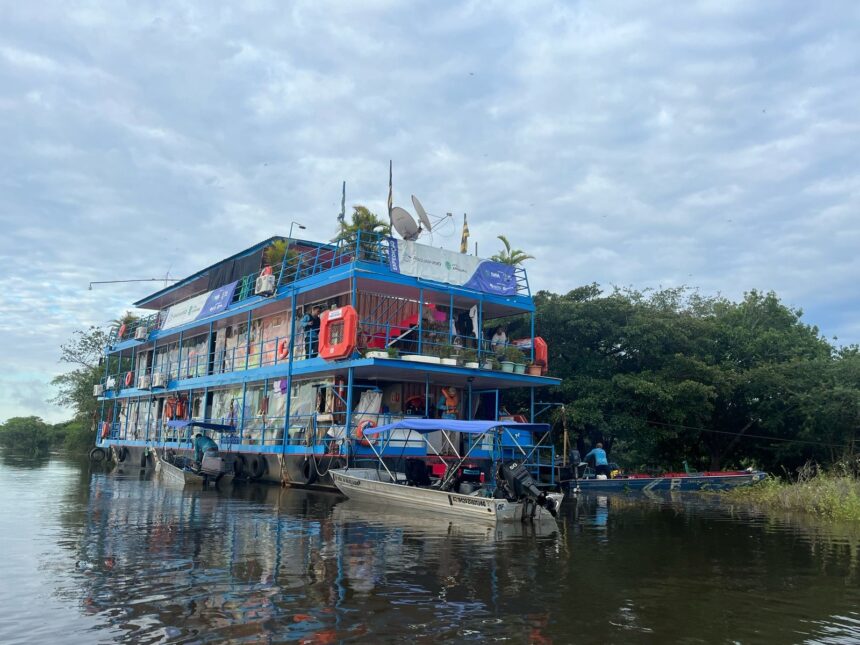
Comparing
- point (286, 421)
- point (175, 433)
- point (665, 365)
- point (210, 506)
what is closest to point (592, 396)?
point (665, 365)

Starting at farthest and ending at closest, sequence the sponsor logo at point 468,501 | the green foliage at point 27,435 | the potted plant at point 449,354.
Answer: the green foliage at point 27,435 < the potted plant at point 449,354 < the sponsor logo at point 468,501

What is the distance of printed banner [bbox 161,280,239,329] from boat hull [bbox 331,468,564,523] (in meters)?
11.9

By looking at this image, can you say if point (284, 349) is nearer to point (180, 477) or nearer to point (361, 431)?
point (180, 477)

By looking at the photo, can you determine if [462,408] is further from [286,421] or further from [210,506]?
[210,506]

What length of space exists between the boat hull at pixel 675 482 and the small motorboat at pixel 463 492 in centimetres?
848

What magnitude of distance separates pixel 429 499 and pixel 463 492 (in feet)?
2.63

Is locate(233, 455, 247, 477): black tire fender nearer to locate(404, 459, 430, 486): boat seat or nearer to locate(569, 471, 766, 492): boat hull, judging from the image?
locate(404, 459, 430, 486): boat seat

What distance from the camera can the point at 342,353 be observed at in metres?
19.8

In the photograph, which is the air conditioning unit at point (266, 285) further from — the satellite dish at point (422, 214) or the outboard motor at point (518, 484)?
the outboard motor at point (518, 484)

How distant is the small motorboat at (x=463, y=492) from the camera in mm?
14336

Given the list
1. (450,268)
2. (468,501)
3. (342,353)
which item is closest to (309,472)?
(342,353)

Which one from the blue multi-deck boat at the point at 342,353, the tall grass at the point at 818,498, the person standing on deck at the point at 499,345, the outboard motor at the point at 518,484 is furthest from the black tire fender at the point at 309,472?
the tall grass at the point at 818,498

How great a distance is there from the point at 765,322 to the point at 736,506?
1854 centimetres

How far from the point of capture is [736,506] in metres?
20.9
